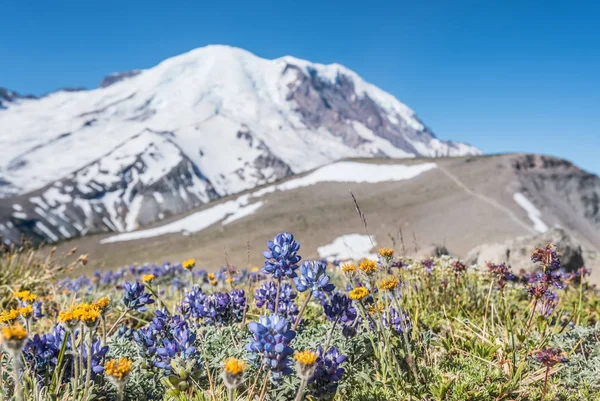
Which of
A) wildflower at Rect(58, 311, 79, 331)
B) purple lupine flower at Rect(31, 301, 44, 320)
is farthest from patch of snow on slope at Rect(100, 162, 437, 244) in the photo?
wildflower at Rect(58, 311, 79, 331)

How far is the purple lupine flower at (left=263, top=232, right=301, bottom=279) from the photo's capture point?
8.55ft

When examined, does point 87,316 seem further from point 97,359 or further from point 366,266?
point 366,266

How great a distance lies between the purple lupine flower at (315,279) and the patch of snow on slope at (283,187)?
2959 cm

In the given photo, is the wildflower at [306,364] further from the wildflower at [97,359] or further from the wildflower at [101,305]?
the wildflower at [97,359]

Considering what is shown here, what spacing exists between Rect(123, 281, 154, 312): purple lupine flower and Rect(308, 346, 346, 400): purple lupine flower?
129cm

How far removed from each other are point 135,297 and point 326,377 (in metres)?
1.48

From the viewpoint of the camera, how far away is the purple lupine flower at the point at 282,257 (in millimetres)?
2605

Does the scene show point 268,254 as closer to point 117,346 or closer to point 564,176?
point 117,346

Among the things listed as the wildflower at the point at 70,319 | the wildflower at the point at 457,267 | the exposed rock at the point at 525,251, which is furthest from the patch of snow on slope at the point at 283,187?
the wildflower at the point at 70,319

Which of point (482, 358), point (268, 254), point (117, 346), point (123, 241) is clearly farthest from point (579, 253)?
point (123, 241)

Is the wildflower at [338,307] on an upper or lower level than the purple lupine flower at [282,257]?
lower

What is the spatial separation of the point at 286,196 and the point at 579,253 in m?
26.0

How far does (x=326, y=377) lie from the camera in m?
2.33

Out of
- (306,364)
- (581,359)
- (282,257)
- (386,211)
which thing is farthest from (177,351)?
(386,211)
